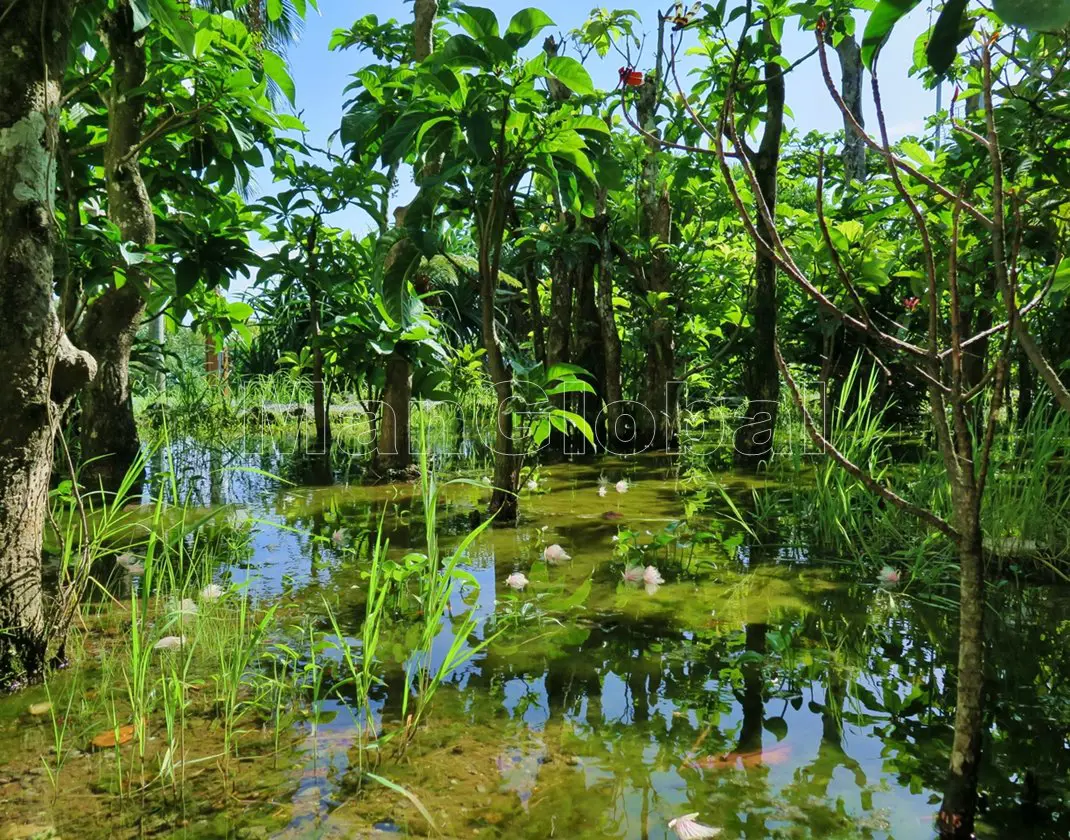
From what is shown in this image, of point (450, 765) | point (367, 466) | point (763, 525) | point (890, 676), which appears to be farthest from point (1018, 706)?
point (367, 466)

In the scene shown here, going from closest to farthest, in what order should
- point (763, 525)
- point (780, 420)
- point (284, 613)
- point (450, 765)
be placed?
point (450, 765) < point (284, 613) < point (763, 525) < point (780, 420)

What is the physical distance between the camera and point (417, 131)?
2.96 m

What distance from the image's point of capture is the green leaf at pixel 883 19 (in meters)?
0.82

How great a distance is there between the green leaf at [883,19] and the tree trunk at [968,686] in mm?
682

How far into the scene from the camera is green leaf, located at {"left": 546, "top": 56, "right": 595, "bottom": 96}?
9.17 feet

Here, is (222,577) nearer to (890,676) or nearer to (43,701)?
(43,701)

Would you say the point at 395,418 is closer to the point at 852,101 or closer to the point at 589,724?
the point at 589,724

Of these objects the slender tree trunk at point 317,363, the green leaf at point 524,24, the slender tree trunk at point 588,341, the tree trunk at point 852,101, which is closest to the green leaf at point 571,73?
the green leaf at point 524,24

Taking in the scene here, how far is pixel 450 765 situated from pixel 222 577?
1.47 m

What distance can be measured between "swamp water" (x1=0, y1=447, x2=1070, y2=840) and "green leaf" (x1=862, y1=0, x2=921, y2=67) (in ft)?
3.86

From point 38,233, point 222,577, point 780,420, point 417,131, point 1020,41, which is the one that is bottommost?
point 222,577

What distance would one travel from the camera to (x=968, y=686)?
121cm

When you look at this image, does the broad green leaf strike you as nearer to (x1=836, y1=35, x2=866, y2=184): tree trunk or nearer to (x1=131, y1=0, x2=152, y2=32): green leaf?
(x1=131, y1=0, x2=152, y2=32): green leaf

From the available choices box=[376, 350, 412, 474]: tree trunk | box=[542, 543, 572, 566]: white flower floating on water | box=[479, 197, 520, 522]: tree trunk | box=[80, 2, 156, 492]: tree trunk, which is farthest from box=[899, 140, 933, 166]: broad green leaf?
box=[80, 2, 156, 492]: tree trunk
